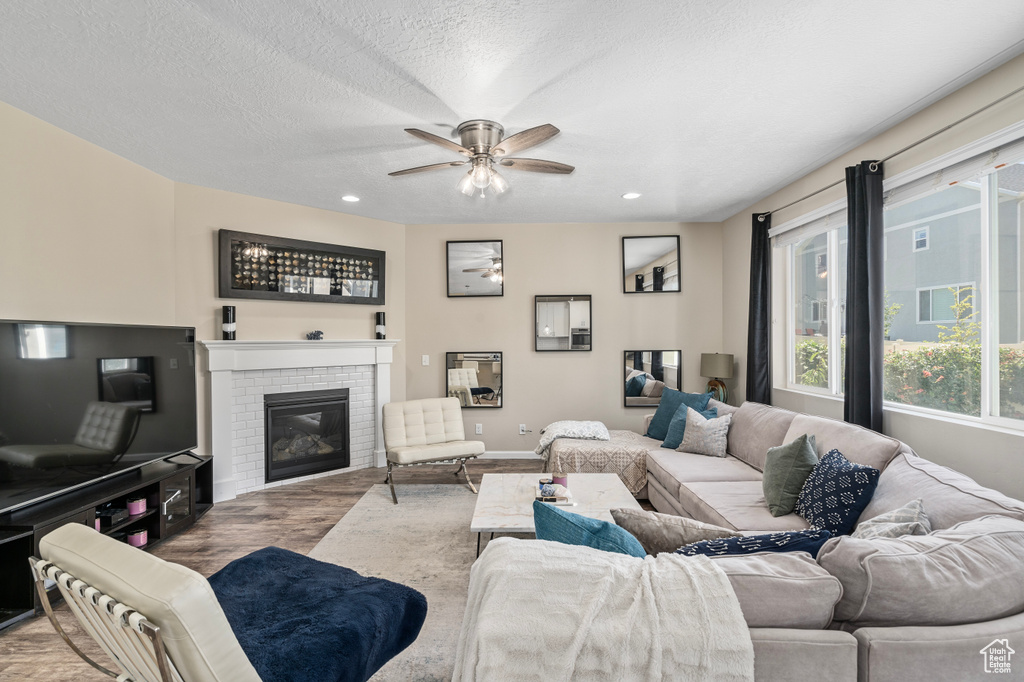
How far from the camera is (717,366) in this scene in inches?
190

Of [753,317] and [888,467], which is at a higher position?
[753,317]

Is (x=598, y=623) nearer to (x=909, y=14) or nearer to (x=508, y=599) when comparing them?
(x=508, y=599)

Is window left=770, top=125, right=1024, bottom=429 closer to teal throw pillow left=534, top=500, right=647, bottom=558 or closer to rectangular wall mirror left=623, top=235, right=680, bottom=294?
rectangular wall mirror left=623, top=235, right=680, bottom=294

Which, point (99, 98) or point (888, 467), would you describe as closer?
point (888, 467)

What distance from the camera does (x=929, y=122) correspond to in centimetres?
264

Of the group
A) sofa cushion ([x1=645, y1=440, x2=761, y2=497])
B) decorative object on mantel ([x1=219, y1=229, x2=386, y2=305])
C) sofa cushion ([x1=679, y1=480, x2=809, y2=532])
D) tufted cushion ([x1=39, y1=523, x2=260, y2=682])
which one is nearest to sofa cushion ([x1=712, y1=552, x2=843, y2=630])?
tufted cushion ([x1=39, y1=523, x2=260, y2=682])

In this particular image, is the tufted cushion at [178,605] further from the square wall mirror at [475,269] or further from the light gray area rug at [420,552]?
the square wall mirror at [475,269]

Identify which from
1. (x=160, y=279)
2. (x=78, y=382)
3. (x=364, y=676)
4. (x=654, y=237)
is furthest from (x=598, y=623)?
(x=654, y=237)

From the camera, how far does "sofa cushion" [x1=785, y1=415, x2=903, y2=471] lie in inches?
93.9

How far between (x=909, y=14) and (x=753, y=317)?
109 inches

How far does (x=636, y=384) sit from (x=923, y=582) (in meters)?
4.25

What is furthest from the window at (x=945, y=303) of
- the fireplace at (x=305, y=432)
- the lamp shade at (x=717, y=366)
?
the fireplace at (x=305, y=432)

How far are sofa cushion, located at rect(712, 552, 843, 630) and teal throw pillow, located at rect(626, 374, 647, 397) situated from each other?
425 centimetres

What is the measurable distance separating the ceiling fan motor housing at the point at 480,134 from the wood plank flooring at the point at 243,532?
270 cm
